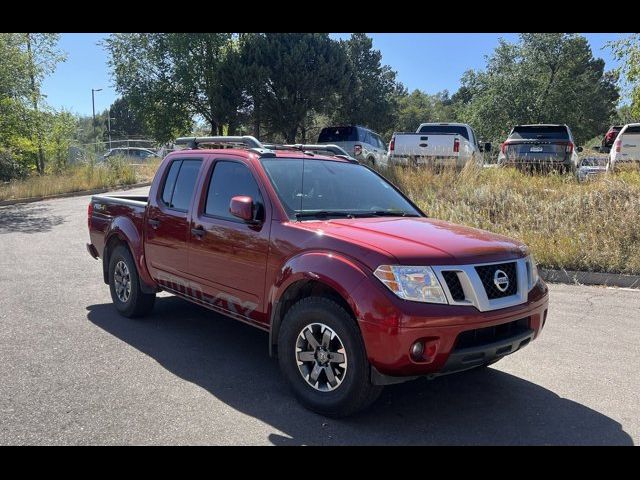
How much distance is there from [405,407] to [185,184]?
3015 mm

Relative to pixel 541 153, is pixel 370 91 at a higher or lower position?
higher

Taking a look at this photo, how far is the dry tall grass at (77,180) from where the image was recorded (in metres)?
18.8

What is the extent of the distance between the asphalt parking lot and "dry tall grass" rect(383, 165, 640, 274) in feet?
6.42

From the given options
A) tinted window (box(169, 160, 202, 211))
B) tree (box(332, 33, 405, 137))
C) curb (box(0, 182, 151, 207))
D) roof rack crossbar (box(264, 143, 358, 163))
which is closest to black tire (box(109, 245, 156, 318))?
tinted window (box(169, 160, 202, 211))

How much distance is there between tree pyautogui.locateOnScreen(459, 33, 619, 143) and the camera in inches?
1321

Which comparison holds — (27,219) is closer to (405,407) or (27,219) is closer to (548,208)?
(548,208)

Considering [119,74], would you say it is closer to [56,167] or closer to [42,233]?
[56,167]

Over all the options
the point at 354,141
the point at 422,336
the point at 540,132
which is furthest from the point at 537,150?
the point at 422,336

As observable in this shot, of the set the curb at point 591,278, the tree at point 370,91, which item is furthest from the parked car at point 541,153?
the tree at point 370,91

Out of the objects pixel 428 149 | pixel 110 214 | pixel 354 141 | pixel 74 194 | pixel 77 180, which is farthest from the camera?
pixel 77 180

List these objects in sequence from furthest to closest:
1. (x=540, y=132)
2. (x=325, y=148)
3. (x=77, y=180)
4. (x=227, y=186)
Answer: (x=77, y=180)
(x=540, y=132)
(x=325, y=148)
(x=227, y=186)

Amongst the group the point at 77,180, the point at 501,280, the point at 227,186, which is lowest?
the point at 77,180

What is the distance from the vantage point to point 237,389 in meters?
4.15

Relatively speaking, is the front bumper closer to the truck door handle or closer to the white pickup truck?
the truck door handle
